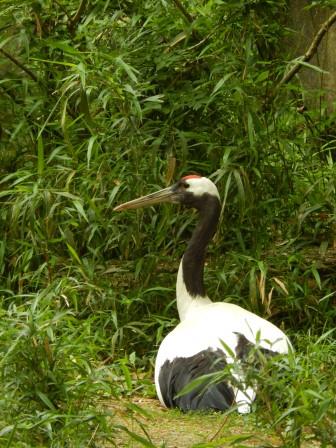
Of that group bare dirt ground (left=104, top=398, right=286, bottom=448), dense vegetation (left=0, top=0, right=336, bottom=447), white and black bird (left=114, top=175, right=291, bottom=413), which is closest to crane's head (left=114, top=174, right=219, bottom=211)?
white and black bird (left=114, top=175, right=291, bottom=413)

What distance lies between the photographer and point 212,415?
5.77m

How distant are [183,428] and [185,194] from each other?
2062 millimetres

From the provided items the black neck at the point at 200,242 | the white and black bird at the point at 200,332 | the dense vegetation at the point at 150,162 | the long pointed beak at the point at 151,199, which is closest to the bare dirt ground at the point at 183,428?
the white and black bird at the point at 200,332

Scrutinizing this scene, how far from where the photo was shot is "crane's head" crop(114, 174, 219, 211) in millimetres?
7324

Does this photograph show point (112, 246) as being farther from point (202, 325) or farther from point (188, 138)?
point (202, 325)

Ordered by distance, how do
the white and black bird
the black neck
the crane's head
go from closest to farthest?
the white and black bird, the black neck, the crane's head

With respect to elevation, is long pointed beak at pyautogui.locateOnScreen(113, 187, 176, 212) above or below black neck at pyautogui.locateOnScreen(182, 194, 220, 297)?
above

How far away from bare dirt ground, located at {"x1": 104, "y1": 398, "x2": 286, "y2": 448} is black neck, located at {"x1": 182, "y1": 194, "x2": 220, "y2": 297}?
1.21m

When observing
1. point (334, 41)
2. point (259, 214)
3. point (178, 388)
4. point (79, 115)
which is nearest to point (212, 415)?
point (178, 388)

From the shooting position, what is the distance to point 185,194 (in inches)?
292

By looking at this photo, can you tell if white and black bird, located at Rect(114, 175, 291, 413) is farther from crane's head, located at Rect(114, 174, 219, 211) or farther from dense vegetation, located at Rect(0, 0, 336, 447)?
dense vegetation, located at Rect(0, 0, 336, 447)

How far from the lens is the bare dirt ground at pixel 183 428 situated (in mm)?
5066

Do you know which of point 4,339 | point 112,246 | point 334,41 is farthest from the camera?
point 334,41

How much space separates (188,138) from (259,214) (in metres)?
0.64
